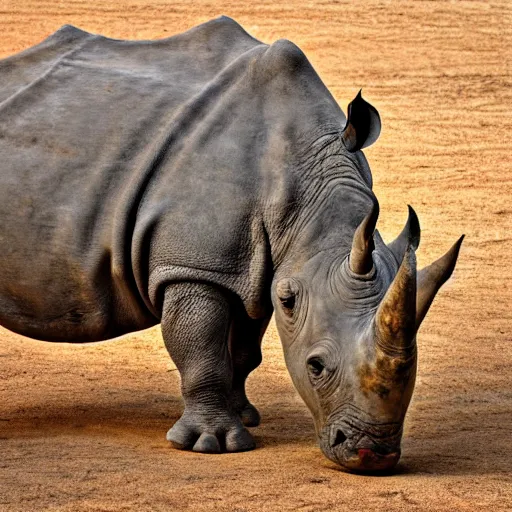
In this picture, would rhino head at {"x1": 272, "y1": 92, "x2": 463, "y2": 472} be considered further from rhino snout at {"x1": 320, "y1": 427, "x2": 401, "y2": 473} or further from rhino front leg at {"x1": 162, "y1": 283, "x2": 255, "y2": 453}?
rhino front leg at {"x1": 162, "y1": 283, "x2": 255, "y2": 453}

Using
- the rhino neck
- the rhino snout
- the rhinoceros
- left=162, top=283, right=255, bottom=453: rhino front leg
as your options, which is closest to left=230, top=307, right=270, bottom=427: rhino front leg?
the rhinoceros

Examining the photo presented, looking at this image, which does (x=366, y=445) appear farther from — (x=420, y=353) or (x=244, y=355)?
(x=420, y=353)

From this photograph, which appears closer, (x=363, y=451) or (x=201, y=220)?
(x=363, y=451)

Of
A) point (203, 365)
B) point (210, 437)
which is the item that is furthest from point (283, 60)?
point (210, 437)

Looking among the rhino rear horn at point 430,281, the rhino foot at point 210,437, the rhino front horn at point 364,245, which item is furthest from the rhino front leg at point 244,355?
the rhino rear horn at point 430,281

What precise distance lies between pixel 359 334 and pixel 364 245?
19.2 inches

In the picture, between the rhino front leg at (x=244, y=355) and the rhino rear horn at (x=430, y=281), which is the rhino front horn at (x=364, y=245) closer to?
the rhino rear horn at (x=430, y=281)

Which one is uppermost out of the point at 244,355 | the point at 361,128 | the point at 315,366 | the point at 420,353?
the point at 361,128

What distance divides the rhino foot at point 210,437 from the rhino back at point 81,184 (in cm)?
77

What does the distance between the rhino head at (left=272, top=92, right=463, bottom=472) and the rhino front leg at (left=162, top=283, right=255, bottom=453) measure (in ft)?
1.37

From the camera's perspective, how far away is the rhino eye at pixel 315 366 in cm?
807

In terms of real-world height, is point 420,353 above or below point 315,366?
below

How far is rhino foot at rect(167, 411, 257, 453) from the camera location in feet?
28.2

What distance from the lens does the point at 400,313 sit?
745cm
